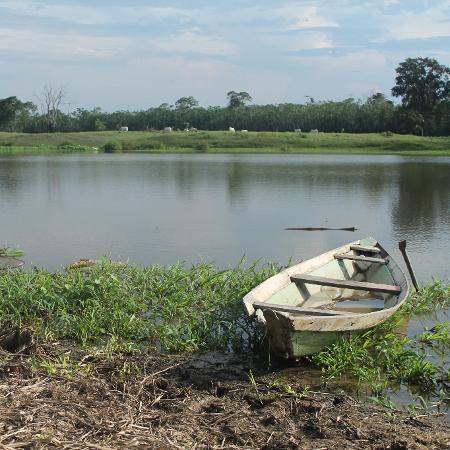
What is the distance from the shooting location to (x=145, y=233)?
14.8 meters

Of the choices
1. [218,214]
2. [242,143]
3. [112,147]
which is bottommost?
[218,214]

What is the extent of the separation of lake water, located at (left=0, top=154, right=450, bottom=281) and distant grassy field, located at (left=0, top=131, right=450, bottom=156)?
2362cm

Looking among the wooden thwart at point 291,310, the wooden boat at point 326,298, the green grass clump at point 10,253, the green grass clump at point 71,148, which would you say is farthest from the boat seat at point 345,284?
the green grass clump at point 71,148

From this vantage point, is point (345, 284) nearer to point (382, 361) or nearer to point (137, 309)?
point (382, 361)

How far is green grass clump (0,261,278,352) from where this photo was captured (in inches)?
268

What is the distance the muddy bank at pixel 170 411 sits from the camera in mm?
4188

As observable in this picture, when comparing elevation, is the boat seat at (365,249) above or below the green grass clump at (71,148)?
below

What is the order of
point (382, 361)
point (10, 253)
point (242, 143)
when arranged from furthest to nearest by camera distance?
point (242, 143), point (10, 253), point (382, 361)

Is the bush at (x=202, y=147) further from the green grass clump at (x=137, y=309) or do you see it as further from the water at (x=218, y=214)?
the green grass clump at (x=137, y=309)

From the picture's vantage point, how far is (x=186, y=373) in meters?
5.92

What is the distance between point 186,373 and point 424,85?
6601 centimetres

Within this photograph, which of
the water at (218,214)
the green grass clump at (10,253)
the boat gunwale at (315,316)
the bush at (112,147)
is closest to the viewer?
the boat gunwale at (315,316)

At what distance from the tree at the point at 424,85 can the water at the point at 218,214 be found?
3614 cm

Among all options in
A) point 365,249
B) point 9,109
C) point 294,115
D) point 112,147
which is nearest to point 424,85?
point 294,115
